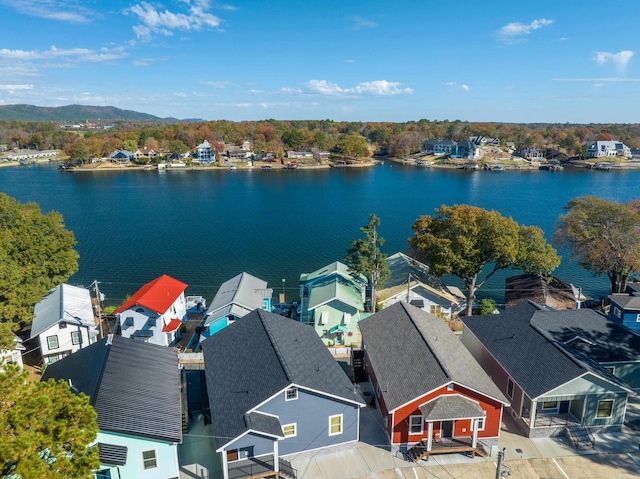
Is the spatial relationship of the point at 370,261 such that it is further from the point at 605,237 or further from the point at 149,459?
the point at 149,459

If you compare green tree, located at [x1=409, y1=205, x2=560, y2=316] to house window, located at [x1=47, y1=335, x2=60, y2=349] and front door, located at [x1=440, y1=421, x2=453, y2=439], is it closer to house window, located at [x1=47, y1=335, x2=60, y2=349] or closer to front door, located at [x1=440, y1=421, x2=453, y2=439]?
front door, located at [x1=440, y1=421, x2=453, y2=439]

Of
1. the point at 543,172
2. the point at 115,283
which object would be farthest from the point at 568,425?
the point at 543,172

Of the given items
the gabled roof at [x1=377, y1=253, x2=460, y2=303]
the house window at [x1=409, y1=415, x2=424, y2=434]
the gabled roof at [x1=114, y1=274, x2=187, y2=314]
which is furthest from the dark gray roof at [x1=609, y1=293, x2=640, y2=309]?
the gabled roof at [x1=114, y1=274, x2=187, y2=314]

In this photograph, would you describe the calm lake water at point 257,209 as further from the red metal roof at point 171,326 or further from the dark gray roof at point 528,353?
the dark gray roof at point 528,353

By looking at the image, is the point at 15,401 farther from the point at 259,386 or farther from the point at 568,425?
the point at 568,425

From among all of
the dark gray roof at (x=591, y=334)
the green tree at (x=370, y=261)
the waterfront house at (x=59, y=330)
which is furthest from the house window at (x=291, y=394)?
the waterfront house at (x=59, y=330)

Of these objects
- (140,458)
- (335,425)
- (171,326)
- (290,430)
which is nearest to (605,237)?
(335,425)
